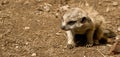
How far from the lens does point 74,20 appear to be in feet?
17.3

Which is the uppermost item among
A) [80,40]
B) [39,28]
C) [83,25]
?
[83,25]

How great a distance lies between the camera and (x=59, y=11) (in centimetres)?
698

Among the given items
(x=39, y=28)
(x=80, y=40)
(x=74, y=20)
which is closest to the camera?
(x=74, y=20)

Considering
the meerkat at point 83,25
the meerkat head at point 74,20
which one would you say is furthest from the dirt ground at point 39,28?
the meerkat head at point 74,20

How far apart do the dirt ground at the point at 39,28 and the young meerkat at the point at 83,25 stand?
18cm

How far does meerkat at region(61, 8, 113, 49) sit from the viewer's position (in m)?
5.28

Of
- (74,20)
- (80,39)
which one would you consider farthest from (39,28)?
(74,20)

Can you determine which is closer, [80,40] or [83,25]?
[83,25]

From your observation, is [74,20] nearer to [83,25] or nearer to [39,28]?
[83,25]

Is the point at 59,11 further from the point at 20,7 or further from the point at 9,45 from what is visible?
the point at 9,45

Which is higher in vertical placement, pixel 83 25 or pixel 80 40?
pixel 83 25

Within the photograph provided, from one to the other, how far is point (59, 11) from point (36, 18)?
0.62 meters

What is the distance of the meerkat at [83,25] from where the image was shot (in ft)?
17.3

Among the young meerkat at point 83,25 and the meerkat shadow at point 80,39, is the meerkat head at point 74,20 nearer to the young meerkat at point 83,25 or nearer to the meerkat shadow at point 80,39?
the young meerkat at point 83,25
